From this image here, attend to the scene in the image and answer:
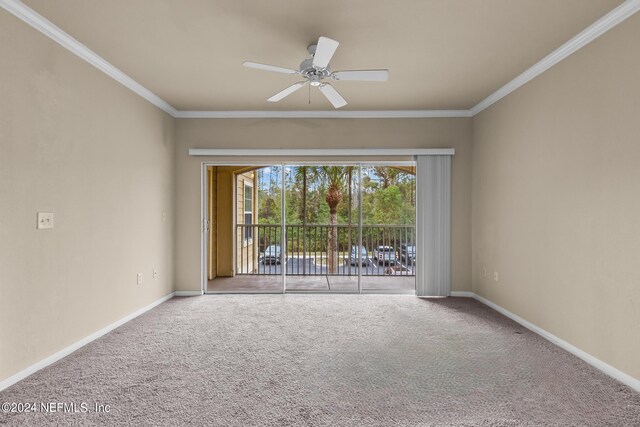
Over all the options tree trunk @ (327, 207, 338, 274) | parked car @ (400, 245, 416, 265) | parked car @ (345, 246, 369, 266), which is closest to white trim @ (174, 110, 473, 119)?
tree trunk @ (327, 207, 338, 274)

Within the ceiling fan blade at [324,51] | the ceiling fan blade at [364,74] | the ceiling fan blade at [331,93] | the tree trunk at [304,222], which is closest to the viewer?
the ceiling fan blade at [324,51]

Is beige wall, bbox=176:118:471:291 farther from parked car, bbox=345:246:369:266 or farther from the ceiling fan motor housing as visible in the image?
the ceiling fan motor housing

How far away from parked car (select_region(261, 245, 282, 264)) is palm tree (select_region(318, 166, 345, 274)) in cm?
85

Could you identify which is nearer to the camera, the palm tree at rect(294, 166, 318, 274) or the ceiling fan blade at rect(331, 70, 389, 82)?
the ceiling fan blade at rect(331, 70, 389, 82)

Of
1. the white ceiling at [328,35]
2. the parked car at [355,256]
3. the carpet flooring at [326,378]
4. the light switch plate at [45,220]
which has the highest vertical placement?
the white ceiling at [328,35]

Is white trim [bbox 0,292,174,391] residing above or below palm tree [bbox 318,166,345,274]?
below

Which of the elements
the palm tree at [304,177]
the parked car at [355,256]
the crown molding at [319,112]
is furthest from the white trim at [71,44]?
the parked car at [355,256]

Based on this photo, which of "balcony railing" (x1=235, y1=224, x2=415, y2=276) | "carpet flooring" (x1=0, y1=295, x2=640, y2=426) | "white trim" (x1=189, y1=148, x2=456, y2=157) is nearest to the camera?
"carpet flooring" (x1=0, y1=295, x2=640, y2=426)

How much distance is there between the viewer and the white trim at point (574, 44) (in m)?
2.19

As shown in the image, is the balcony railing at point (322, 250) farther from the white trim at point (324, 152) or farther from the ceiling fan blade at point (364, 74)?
the ceiling fan blade at point (364, 74)

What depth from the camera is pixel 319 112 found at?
4473 mm

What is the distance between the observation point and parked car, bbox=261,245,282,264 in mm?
5512

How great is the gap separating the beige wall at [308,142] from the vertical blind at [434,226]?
12 cm

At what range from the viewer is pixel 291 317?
362cm
